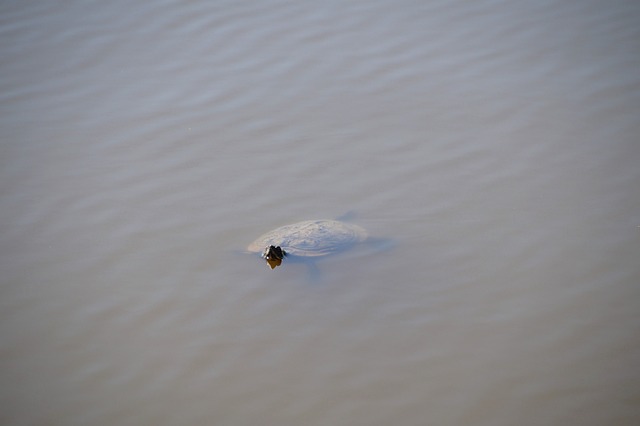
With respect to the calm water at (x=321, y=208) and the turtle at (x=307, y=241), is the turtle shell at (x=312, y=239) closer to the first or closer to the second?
the turtle at (x=307, y=241)

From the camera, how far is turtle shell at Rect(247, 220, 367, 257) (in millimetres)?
3678

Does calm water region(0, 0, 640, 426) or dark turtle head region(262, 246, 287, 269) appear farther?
dark turtle head region(262, 246, 287, 269)

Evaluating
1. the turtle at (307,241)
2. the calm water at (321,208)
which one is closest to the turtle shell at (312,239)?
the turtle at (307,241)

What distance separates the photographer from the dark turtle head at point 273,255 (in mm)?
3578

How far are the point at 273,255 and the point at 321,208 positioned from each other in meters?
0.59

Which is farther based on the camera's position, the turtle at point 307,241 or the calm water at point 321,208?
the turtle at point 307,241

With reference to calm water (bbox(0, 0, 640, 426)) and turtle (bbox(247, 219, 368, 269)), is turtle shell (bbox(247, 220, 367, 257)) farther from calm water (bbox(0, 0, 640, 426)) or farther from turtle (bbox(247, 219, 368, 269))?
calm water (bbox(0, 0, 640, 426))

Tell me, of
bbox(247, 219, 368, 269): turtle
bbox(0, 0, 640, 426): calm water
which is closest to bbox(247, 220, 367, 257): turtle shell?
bbox(247, 219, 368, 269): turtle

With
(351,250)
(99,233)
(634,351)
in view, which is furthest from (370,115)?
(634,351)

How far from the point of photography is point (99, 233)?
396 cm

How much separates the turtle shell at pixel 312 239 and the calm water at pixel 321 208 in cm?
11

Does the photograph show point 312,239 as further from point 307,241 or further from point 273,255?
point 273,255

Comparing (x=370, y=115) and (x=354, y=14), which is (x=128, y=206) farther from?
(x=354, y=14)

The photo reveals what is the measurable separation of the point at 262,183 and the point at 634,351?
8.07ft
